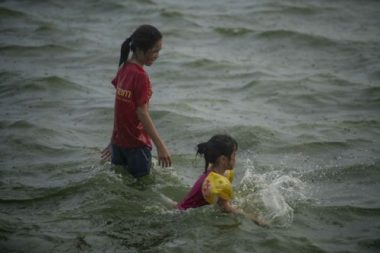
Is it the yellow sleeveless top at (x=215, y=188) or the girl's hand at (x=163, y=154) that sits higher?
the girl's hand at (x=163, y=154)

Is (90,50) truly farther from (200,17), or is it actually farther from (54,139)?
(54,139)

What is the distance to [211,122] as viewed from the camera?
918 cm

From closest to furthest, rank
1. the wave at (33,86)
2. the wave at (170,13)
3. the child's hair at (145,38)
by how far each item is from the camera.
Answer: the child's hair at (145,38) < the wave at (33,86) < the wave at (170,13)

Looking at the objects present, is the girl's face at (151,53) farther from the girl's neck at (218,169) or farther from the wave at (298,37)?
the wave at (298,37)

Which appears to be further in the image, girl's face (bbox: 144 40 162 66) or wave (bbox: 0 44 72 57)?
wave (bbox: 0 44 72 57)

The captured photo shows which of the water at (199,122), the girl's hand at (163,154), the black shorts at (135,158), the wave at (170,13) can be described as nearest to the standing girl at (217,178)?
the water at (199,122)

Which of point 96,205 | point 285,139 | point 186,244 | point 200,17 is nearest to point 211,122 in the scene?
point 285,139

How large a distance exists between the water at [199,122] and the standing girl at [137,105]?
1.60 ft

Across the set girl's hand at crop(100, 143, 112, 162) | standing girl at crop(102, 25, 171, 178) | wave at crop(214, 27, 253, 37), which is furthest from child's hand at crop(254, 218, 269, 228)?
wave at crop(214, 27, 253, 37)

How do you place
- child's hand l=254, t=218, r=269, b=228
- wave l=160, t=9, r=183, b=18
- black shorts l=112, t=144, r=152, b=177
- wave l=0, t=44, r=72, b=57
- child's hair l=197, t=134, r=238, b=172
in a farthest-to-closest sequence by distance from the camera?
wave l=160, t=9, r=183, b=18 → wave l=0, t=44, r=72, b=57 → black shorts l=112, t=144, r=152, b=177 → child's hand l=254, t=218, r=269, b=228 → child's hair l=197, t=134, r=238, b=172

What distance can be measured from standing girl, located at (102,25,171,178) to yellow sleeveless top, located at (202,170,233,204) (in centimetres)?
51

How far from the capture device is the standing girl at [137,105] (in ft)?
19.7

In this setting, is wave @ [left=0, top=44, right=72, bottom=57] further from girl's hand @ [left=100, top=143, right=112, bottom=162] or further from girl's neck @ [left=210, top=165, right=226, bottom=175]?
girl's neck @ [left=210, top=165, right=226, bottom=175]

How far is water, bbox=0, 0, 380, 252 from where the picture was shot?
5.95 m
